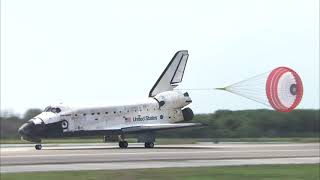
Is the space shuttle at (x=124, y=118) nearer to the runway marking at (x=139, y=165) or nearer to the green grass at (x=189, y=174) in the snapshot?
the runway marking at (x=139, y=165)

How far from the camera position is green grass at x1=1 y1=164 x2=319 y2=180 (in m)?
23.9

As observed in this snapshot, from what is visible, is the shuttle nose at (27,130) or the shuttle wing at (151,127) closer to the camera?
the shuttle nose at (27,130)

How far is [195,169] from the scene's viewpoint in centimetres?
2738

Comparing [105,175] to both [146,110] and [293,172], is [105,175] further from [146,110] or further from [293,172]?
[146,110]

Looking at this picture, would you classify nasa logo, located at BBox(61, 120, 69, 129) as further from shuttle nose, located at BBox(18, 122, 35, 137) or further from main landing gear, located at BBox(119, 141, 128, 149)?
main landing gear, located at BBox(119, 141, 128, 149)

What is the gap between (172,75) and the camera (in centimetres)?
5784

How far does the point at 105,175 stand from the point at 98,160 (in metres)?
8.44

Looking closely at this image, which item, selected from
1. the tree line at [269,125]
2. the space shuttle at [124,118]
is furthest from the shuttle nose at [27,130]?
the tree line at [269,125]

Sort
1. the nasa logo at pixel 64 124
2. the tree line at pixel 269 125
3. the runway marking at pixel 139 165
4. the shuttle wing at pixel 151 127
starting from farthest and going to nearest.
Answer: the tree line at pixel 269 125 < the shuttle wing at pixel 151 127 < the nasa logo at pixel 64 124 < the runway marking at pixel 139 165

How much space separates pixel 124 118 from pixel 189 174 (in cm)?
2895

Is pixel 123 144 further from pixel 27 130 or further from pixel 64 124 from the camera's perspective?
pixel 27 130

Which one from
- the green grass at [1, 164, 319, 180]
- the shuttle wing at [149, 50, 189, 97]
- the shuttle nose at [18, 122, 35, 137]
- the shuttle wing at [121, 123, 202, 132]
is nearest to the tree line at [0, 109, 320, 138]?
the shuttle wing at [149, 50, 189, 97]

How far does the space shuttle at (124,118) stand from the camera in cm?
5191

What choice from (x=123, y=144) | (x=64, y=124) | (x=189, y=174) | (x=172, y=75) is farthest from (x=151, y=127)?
(x=189, y=174)
